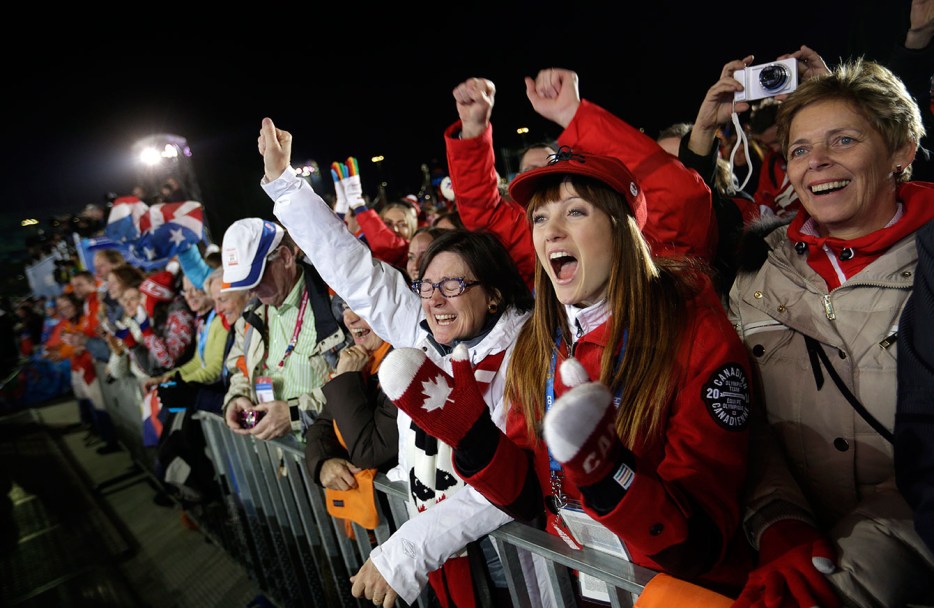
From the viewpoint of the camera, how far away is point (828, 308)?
1485 millimetres

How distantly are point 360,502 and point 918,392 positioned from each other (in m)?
2.05

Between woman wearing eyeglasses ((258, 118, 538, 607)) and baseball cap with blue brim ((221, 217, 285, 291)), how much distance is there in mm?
771

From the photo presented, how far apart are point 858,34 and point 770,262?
309 cm

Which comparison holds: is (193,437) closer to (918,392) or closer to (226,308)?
(226,308)

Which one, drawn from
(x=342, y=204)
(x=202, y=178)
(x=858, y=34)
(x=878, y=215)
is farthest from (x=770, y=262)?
(x=202, y=178)

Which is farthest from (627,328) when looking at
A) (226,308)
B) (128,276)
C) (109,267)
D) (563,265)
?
(109,267)

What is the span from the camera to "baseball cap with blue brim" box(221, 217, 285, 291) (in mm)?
Answer: 3193

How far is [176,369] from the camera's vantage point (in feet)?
15.7

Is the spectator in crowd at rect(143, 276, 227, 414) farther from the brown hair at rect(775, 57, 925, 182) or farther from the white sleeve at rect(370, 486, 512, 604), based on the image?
the brown hair at rect(775, 57, 925, 182)

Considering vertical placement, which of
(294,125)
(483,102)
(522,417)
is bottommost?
(522,417)

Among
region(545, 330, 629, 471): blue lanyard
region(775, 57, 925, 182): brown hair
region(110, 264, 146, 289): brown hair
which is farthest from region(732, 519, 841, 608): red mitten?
region(110, 264, 146, 289): brown hair

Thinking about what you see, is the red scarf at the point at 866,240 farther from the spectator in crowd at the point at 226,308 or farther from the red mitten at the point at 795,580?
the spectator in crowd at the point at 226,308

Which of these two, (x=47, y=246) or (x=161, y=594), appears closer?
(x=161, y=594)

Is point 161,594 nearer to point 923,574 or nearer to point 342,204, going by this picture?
point 342,204
